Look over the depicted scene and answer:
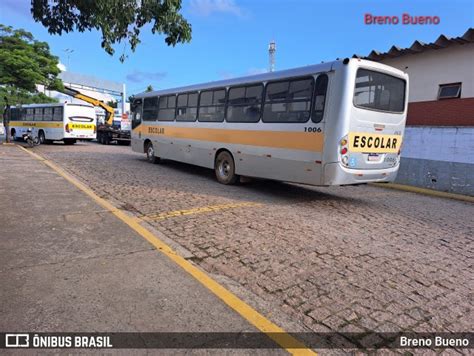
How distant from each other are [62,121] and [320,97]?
18.9 m

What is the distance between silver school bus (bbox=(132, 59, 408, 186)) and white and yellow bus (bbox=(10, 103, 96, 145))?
14363 millimetres

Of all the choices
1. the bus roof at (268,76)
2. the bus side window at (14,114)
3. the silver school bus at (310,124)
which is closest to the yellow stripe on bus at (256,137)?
the silver school bus at (310,124)

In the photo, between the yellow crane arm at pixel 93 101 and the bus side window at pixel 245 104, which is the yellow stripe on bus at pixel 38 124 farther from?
the bus side window at pixel 245 104

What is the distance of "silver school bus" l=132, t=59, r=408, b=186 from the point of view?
700 cm

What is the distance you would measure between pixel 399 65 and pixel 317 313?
1217 cm

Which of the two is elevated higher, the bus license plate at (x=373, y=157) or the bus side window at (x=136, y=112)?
the bus side window at (x=136, y=112)

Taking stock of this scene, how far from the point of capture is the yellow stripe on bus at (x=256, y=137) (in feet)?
24.3

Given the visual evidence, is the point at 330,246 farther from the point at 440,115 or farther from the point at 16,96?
the point at 16,96

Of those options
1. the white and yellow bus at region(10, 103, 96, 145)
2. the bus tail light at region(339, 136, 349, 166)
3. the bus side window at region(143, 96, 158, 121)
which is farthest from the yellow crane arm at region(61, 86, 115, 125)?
the bus tail light at region(339, 136, 349, 166)

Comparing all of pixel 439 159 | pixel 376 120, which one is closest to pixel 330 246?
pixel 376 120

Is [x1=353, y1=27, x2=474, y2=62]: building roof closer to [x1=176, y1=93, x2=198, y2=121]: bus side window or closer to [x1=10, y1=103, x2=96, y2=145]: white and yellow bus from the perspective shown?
[x1=176, y1=93, x2=198, y2=121]: bus side window

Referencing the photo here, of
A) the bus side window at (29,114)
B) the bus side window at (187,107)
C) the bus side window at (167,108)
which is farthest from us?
the bus side window at (29,114)

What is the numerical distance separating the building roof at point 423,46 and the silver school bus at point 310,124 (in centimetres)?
260

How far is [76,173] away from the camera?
36.4ft
